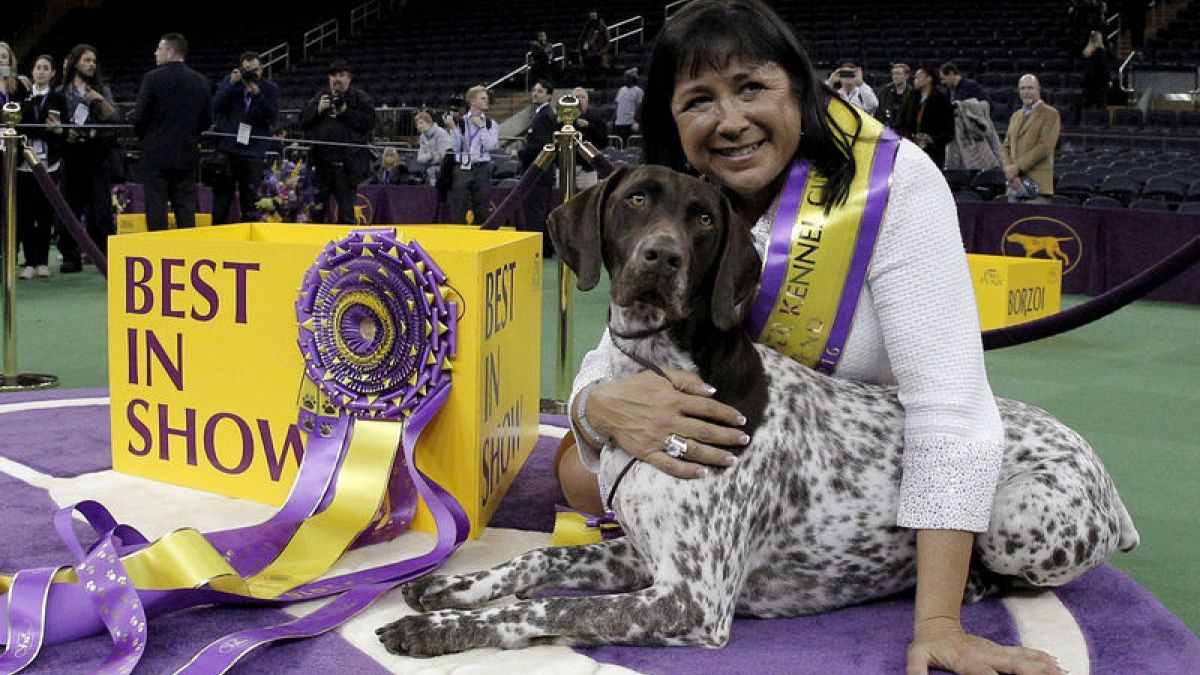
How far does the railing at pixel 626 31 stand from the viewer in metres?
22.9

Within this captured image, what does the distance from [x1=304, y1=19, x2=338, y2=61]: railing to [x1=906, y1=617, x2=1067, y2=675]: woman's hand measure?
26.5 m

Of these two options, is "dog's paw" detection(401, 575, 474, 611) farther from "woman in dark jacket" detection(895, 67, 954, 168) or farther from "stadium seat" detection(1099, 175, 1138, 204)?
"stadium seat" detection(1099, 175, 1138, 204)

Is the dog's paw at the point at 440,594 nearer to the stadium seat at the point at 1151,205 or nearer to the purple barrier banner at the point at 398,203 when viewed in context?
the stadium seat at the point at 1151,205

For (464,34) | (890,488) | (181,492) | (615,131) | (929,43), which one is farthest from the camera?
(464,34)

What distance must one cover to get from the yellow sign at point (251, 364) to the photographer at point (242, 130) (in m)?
6.56

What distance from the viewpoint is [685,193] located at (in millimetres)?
2170

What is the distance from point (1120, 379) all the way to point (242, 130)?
709 centimetres

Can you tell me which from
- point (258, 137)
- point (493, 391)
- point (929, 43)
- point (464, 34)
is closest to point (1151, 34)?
point (929, 43)

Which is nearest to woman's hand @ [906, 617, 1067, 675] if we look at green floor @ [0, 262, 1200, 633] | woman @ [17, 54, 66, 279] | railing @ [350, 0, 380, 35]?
green floor @ [0, 262, 1200, 633]

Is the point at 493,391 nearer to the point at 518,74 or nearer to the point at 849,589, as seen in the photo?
the point at 849,589

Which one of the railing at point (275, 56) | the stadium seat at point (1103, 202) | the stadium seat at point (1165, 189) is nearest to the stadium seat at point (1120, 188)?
the stadium seat at point (1165, 189)

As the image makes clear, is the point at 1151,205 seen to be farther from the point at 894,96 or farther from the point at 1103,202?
the point at 894,96

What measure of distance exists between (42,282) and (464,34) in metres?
17.7

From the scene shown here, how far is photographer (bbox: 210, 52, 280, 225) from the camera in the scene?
31.9 feet
